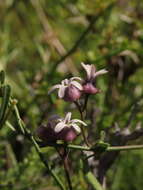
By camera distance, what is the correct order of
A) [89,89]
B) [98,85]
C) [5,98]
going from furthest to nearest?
[98,85], [89,89], [5,98]

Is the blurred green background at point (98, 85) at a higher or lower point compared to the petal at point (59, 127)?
lower

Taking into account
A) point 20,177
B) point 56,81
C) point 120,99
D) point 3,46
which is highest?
point 3,46

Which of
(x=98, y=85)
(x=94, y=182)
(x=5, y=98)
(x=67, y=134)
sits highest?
(x=5, y=98)

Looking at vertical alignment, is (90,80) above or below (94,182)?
above

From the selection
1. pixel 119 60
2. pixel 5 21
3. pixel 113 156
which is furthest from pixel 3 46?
pixel 113 156

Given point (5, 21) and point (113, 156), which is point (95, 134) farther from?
point (5, 21)

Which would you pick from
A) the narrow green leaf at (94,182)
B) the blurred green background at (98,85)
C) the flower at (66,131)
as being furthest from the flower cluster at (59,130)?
the blurred green background at (98,85)

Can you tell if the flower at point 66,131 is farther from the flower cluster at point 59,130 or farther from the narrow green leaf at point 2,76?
the narrow green leaf at point 2,76

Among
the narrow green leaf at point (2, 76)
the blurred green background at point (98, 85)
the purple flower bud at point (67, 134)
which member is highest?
the narrow green leaf at point (2, 76)

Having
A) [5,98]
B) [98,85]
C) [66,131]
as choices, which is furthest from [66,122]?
[98,85]

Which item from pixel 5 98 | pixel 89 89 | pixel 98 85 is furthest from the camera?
pixel 98 85

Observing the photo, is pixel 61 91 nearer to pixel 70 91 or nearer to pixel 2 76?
pixel 70 91
